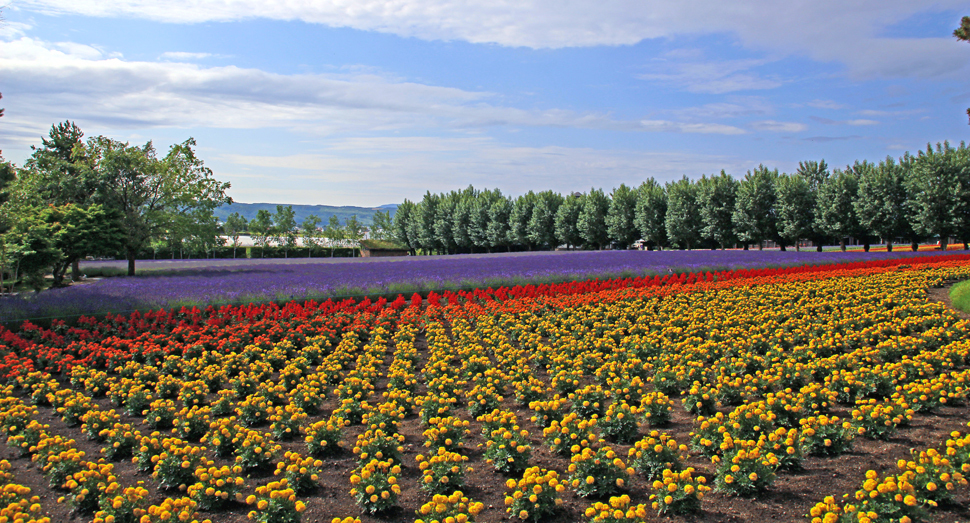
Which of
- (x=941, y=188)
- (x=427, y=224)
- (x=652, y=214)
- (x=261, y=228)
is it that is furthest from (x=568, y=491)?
(x=261, y=228)

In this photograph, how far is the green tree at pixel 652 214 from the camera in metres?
70.1

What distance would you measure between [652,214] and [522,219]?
840 inches

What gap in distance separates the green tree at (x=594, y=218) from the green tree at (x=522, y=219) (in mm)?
9650

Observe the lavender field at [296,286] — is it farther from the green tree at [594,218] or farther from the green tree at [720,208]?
the green tree at [594,218]

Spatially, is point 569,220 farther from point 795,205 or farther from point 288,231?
point 288,231

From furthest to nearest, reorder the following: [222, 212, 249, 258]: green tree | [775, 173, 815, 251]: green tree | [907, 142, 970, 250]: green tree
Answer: [222, 212, 249, 258]: green tree < [775, 173, 815, 251]: green tree < [907, 142, 970, 250]: green tree

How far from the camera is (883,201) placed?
5125 cm

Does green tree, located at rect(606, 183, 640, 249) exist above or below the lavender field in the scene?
above

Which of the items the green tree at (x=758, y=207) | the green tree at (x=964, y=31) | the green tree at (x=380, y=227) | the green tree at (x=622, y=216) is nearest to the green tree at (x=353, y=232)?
the green tree at (x=380, y=227)

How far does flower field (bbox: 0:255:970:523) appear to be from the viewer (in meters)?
5.08

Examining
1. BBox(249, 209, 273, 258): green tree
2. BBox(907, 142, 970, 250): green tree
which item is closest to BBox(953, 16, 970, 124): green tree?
BBox(907, 142, 970, 250): green tree

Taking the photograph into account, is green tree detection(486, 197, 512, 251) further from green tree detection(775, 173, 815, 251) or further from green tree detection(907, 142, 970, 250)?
green tree detection(907, 142, 970, 250)

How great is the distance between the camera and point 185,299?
1520 centimetres

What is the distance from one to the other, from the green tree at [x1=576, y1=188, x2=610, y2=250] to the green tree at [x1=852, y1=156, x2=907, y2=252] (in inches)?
1210
